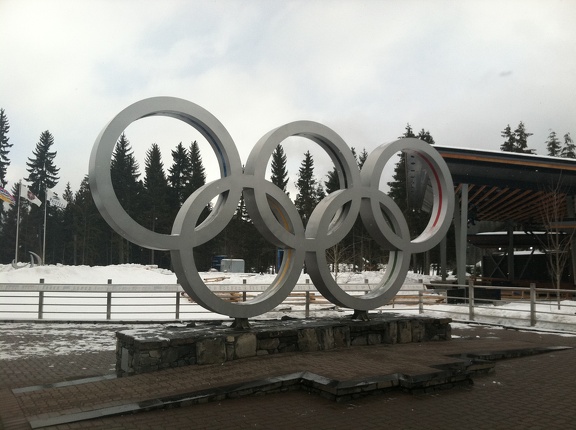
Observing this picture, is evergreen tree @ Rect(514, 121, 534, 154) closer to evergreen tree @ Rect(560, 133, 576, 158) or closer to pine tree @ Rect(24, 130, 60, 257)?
evergreen tree @ Rect(560, 133, 576, 158)

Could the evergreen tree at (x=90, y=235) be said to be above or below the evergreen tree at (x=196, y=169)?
below

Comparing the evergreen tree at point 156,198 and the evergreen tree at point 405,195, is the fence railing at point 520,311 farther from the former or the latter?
the evergreen tree at point 156,198

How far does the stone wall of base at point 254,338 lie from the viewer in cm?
762

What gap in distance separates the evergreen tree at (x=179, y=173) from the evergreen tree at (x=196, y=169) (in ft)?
1.53

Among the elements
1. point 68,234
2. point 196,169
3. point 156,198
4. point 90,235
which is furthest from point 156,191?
point 68,234

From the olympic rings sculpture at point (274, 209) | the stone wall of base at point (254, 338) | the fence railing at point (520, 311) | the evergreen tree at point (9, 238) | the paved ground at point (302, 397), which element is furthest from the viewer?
the evergreen tree at point (9, 238)

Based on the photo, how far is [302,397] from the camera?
6.55 m

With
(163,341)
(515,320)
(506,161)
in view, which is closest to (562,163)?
(506,161)

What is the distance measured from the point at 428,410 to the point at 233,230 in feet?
175

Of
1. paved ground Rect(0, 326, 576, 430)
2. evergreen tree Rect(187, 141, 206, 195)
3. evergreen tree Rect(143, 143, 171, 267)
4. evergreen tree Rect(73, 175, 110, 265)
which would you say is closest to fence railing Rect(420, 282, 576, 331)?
paved ground Rect(0, 326, 576, 430)

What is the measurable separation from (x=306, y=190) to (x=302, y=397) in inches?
2139

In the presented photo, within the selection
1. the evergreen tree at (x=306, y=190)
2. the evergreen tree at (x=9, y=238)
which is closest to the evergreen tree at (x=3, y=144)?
the evergreen tree at (x=9, y=238)

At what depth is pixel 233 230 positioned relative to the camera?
58.7 metres

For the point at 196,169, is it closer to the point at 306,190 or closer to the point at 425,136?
the point at 306,190
